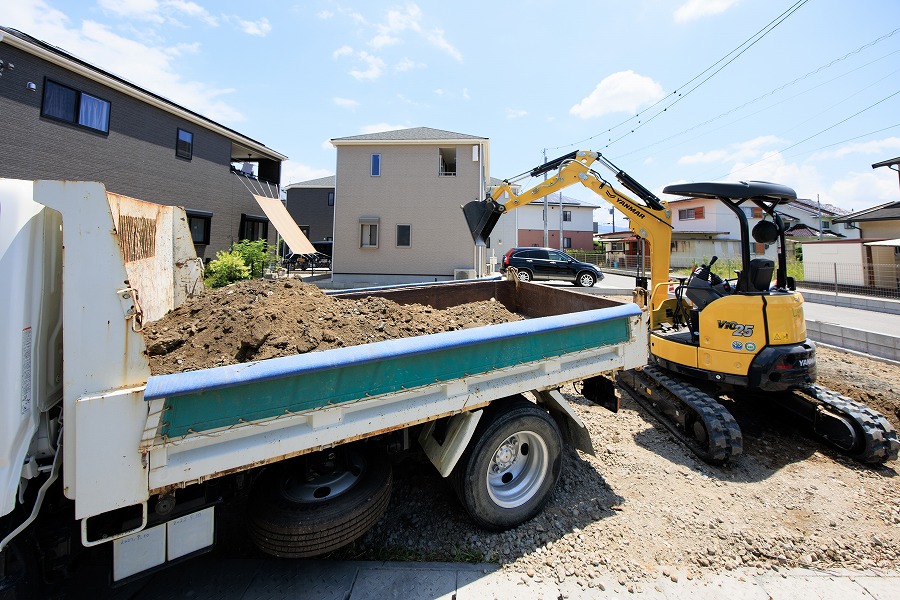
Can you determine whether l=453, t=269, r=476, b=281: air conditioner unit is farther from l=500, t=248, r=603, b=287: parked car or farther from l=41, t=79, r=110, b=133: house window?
l=41, t=79, r=110, b=133: house window

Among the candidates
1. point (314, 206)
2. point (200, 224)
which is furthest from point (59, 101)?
point (314, 206)

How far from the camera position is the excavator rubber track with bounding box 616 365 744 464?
3.76 metres

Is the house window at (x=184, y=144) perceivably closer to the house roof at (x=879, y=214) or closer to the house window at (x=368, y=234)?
the house window at (x=368, y=234)

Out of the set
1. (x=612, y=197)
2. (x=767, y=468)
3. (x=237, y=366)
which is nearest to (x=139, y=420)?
(x=237, y=366)

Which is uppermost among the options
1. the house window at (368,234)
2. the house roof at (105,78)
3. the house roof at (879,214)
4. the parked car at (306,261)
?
the house roof at (105,78)

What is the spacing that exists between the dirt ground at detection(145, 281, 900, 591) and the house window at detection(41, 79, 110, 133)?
12622 millimetres

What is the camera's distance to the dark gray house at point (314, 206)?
103 ft

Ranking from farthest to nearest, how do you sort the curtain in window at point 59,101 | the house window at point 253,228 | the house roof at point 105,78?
the house window at point 253,228
the curtain in window at point 59,101
the house roof at point 105,78

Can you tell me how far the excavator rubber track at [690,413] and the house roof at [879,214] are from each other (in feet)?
65.5

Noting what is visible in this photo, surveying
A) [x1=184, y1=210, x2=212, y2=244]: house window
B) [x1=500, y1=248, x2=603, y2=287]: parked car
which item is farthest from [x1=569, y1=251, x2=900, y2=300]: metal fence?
[x1=184, y1=210, x2=212, y2=244]: house window

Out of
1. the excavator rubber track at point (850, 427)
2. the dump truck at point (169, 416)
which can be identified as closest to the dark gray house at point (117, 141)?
the dump truck at point (169, 416)

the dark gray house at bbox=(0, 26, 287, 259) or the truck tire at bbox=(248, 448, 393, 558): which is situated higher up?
the dark gray house at bbox=(0, 26, 287, 259)

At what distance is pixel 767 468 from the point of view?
3854 millimetres

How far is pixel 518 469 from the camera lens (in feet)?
10.4
